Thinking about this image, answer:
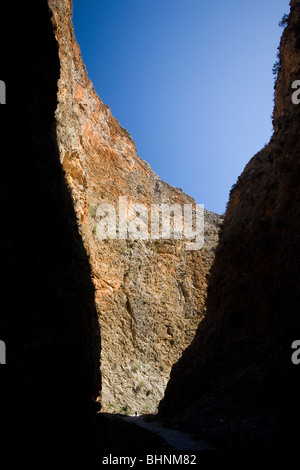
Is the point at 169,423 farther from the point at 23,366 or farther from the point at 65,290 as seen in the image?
the point at 23,366

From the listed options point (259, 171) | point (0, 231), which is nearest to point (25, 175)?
point (0, 231)

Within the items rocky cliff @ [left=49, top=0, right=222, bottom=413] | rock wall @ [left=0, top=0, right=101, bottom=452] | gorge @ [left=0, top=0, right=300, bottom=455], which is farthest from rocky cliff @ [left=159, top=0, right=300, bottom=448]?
rocky cliff @ [left=49, top=0, right=222, bottom=413]

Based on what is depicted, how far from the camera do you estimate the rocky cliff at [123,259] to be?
63.4ft

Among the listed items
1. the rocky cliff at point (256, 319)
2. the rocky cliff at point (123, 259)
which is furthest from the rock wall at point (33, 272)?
the rocky cliff at point (123, 259)

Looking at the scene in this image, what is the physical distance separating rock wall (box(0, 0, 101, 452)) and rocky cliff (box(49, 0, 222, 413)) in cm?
931

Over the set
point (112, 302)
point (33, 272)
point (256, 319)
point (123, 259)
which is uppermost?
point (123, 259)

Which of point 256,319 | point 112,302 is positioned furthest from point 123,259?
point 256,319

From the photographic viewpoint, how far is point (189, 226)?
32875 millimetres

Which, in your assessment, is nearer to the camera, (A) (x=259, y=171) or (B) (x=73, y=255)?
(B) (x=73, y=255)

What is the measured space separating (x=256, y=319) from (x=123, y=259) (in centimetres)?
1417

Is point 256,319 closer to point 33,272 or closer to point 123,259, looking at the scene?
point 33,272

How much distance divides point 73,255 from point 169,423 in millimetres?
6061

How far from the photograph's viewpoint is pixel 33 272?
5.58m

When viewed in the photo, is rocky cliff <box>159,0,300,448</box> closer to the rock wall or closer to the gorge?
the gorge
